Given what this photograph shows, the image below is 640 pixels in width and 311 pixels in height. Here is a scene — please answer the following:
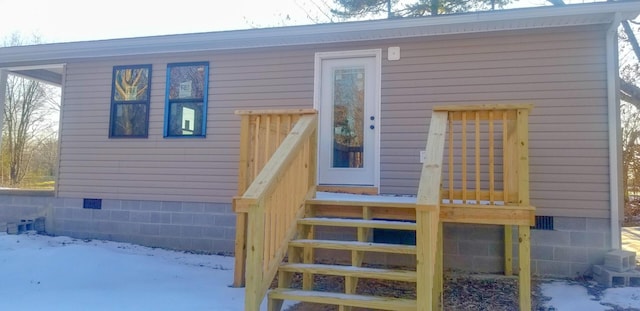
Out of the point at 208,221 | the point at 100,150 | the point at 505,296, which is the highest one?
the point at 100,150

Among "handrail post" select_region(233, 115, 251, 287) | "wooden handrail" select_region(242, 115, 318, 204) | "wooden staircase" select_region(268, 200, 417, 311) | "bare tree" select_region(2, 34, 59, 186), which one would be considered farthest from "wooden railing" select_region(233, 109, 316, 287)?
"bare tree" select_region(2, 34, 59, 186)

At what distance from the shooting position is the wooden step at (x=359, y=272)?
293cm

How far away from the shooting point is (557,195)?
4.72 m

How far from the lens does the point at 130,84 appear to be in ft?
20.3

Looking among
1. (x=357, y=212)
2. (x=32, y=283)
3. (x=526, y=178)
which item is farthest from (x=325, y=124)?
(x=32, y=283)

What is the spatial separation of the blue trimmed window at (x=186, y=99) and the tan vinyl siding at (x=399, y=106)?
10 cm

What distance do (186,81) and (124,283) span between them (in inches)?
115

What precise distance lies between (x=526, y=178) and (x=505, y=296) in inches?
52.9

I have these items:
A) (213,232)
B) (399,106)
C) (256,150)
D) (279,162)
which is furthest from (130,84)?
(279,162)

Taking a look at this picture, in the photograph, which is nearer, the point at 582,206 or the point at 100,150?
the point at 582,206

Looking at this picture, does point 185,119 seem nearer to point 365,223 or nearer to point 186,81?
point 186,81

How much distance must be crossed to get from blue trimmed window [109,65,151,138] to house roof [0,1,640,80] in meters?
0.27

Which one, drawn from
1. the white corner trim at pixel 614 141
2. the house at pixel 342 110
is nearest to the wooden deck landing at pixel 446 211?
the house at pixel 342 110

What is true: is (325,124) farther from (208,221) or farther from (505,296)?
(505,296)
